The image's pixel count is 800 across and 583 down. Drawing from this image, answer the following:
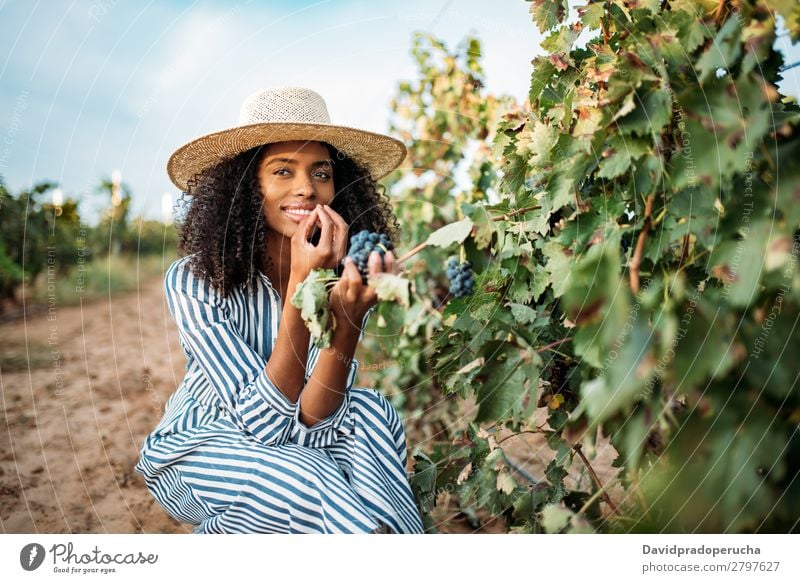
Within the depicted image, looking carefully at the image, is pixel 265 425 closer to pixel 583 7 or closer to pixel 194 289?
pixel 194 289

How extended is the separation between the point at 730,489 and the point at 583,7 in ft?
3.15

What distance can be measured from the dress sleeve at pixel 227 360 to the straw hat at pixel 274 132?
1.08 feet

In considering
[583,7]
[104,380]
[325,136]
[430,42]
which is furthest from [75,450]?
[583,7]

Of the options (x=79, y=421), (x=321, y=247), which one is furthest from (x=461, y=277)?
(x=79, y=421)

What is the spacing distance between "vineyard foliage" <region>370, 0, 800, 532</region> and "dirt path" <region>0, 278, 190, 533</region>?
135 cm

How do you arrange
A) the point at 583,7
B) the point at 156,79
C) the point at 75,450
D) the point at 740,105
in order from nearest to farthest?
the point at 740,105
the point at 583,7
the point at 156,79
the point at 75,450

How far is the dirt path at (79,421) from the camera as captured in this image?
2.46 meters

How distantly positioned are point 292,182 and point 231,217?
0.64 ft

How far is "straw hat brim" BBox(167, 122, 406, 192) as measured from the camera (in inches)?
69.6

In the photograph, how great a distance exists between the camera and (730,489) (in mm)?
1146

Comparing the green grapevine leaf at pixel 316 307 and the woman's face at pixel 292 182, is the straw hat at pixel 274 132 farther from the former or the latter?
the green grapevine leaf at pixel 316 307

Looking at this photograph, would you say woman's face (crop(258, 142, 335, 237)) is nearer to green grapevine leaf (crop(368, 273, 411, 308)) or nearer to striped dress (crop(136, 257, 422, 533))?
striped dress (crop(136, 257, 422, 533))

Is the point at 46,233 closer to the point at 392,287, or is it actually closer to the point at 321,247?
the point at 321,247

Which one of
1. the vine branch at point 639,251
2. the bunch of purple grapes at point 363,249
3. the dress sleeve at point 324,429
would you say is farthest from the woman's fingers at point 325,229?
the vine branch at point 639,251
